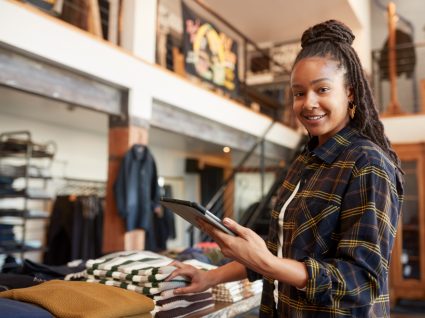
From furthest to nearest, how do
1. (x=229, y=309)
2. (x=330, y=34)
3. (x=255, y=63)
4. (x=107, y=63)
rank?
(x=255, y=63)
(x=107, y=63)
(x=229, y=309)
(x=330, y=34)

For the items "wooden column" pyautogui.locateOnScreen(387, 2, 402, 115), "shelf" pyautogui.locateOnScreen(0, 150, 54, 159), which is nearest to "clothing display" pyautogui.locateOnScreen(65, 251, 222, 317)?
"shelf" pyautogui.locateOnScreen(0, 150, 54, 159)

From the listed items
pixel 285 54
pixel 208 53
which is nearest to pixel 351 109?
pixel 208 53

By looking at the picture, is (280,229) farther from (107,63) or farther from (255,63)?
(255,63)

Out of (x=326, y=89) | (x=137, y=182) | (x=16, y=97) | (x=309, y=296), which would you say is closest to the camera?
(x=309, y=296)

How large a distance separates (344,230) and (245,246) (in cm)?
22

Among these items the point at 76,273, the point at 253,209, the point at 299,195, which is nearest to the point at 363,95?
the point at 299,195

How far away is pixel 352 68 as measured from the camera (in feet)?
3.46

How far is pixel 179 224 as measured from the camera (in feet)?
30.1

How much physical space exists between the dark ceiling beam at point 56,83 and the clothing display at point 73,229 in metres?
2.26

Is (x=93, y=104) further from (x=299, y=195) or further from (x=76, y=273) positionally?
(x=299, y=195)

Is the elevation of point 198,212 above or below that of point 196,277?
above

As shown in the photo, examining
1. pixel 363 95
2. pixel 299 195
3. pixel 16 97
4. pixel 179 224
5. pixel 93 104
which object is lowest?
pixel 179 224

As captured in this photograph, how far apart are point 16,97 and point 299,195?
4.69 meters

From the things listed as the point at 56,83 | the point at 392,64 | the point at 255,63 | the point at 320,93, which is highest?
the point at 255,63
